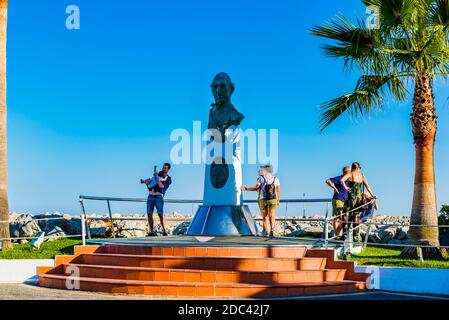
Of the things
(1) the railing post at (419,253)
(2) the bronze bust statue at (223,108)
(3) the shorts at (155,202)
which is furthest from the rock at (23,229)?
(1) the railing post at (419,253)

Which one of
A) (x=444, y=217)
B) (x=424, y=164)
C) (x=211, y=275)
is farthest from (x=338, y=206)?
(x=444, y=217)

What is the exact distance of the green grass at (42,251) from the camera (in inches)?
616

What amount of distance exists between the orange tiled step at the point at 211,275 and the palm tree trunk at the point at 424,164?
4.07 meters

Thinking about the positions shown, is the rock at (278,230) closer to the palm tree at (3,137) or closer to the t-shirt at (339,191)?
the t-shirt at (339,191)

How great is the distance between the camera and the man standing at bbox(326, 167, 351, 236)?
1508cm

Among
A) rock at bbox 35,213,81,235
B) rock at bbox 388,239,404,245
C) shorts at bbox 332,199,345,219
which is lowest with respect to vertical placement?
rock at bbox 388,239,404,245

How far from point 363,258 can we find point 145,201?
5631 millimetres

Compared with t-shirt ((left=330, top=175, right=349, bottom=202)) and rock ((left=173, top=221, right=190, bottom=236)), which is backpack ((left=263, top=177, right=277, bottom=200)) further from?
rock ((left=173, top=221, right=190, bottom=236))

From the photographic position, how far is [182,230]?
22.6 meters

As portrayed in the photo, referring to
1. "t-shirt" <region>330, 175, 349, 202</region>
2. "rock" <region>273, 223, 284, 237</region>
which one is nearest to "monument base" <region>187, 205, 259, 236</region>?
"t-shirt" <region>330, 175, 349, 202</region>

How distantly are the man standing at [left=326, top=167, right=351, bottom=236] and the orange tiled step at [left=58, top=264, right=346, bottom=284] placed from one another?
10.1ft

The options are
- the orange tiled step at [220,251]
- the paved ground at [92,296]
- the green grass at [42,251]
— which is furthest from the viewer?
the green grass at [42,251]

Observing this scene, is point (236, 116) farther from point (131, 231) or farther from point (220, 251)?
point (131, 231)
